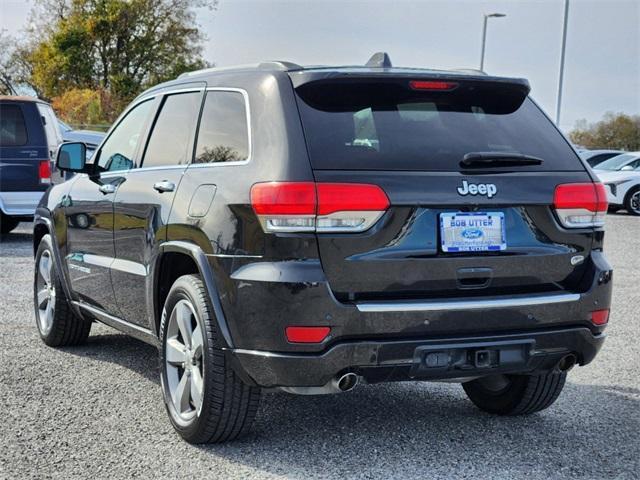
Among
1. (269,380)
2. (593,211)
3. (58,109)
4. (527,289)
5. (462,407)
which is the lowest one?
(58,109)

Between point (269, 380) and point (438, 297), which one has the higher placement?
point (438, 297)

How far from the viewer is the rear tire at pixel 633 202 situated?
2284 cm

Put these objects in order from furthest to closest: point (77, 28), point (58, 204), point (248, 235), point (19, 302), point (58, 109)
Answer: point (77, 28) < point (58, 109) < point (19, 302) < point (58, 204) < point (248, 235)

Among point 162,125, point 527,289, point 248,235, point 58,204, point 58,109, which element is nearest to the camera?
point 248,235

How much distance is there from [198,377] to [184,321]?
28cm

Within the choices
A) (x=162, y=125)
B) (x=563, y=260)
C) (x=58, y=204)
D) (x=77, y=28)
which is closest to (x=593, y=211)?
(x=563, y=260)

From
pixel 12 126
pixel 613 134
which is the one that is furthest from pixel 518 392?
pixel 613 134

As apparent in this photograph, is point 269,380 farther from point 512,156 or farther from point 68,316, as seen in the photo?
point 68,316

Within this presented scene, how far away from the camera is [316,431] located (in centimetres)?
492

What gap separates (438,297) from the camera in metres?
4.23

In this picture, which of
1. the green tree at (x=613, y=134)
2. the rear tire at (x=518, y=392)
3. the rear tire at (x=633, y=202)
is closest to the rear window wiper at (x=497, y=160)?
the rear tire at (x=518, y=392)

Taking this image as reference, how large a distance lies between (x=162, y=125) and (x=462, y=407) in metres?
2.29

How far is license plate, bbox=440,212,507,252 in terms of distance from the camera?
4.21 m

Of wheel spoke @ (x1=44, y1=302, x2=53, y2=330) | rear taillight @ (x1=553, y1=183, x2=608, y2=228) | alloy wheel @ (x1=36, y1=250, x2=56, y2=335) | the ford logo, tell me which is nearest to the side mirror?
alloy wheel @ (x1=36, y1=250, x2=56, y2=335)
